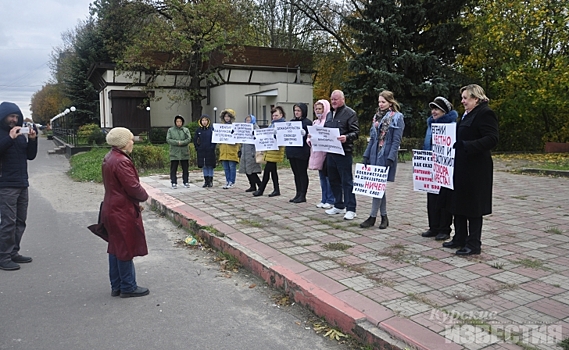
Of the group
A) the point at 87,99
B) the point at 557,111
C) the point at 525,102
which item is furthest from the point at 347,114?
the point at 87,99

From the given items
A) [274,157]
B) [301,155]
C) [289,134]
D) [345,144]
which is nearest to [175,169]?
[274,157]

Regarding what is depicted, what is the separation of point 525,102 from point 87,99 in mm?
35040

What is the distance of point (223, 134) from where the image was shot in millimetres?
11086

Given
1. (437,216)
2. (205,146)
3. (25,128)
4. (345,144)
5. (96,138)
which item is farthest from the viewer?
(96,138)

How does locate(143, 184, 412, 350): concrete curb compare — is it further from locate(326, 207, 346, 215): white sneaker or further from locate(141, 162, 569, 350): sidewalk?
locate(326, 207, 346, 215): white sneaker

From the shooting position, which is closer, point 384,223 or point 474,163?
point 474,163

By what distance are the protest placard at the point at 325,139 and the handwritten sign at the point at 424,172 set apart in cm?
136

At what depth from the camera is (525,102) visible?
2397cm

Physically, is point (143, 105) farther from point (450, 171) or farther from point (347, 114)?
point (450, 171)

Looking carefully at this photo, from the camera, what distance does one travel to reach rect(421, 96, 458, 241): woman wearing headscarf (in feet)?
20.1

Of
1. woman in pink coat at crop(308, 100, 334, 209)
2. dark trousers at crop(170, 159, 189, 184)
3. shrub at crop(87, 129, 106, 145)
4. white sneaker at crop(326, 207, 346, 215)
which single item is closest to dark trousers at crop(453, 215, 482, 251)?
white sneaker at crop(326, 207, 346, 215)

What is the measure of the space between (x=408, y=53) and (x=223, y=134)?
14073 millimetres

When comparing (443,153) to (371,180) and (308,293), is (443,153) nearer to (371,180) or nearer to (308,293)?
(371,180)

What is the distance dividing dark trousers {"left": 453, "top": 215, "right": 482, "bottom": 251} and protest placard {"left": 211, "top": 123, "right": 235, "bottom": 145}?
6317 millimetres
